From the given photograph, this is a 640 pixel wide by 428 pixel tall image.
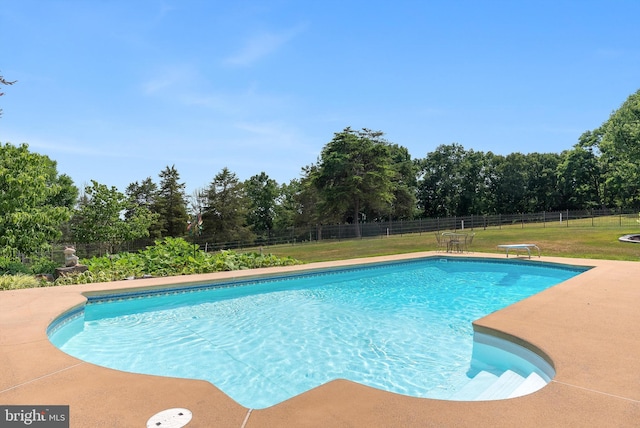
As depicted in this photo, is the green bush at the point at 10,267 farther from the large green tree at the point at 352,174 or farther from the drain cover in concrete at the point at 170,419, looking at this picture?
the large green tree at the point at 352,174

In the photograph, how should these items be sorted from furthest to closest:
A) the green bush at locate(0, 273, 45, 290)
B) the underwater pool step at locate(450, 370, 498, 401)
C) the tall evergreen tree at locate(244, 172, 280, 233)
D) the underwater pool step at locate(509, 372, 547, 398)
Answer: the tall evergreen tree at locate(244, 172, 280, 233) < the green bush at locate(0, 273, 45, 290) < the underwater pool step at locate(450, 370, 498, 401) < the underwater pool step at locate(509, 372, 547, 398)

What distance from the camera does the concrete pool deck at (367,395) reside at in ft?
7.61

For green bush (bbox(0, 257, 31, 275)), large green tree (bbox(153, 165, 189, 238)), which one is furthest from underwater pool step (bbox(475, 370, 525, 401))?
large green tree (bbox(153, 165, 189, 238))

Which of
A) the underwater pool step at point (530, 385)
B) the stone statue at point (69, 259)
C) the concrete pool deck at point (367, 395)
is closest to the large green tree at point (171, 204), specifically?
the stone statue at point (69, 259)

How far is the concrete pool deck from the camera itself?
91.3 inches

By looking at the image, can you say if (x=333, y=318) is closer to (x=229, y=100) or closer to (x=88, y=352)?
(x=88, y=352)

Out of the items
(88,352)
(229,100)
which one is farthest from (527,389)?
(229,100)

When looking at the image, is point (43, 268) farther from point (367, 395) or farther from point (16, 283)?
point (367, 395)

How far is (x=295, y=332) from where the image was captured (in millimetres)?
5816

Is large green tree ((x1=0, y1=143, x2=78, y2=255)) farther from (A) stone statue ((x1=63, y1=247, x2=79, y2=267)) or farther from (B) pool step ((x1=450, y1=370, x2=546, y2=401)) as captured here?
(B) pool step ((x1=450, y1=370, x2=546, y2=401))

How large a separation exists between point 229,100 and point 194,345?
9.71 meters

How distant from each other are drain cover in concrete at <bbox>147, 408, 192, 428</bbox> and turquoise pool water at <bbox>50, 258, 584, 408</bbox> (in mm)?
1235

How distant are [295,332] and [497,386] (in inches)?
123

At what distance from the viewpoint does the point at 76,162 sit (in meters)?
18.4
